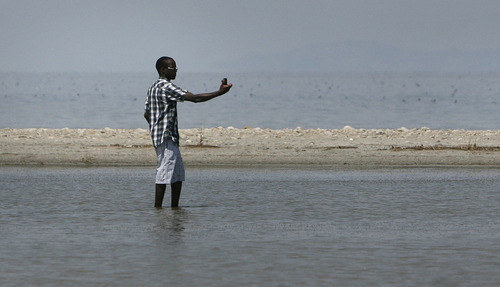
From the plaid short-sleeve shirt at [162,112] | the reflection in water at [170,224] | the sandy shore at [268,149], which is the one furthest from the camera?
the sandy shore at [268,149]

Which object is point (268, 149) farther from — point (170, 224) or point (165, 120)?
point (170, 224)

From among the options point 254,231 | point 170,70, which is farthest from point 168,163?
point 254,231

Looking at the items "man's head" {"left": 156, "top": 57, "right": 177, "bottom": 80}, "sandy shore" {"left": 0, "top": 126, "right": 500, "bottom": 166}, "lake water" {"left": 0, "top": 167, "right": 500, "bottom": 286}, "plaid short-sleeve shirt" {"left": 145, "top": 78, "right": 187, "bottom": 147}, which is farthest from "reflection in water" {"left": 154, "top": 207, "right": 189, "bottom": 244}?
"sandy shore" {"left": 0, "top": 126, "right": 500, "bottom": 166}

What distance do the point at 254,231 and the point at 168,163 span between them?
1.78m

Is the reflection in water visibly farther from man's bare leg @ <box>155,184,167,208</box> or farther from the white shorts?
the white shorts

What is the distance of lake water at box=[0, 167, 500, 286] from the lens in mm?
6789

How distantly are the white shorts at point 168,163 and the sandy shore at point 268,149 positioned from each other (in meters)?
6.38

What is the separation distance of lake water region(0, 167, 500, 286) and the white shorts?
0.38 m

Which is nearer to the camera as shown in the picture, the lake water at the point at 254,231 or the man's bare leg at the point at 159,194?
the lake water at the point at 254,231

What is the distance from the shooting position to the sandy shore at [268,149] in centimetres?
1689

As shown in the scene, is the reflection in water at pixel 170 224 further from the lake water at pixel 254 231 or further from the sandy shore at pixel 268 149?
the sandy shore at pixel 268 149

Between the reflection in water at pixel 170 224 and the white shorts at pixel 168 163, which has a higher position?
the white shorts at pixel 168 163

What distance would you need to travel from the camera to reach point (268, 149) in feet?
62.6

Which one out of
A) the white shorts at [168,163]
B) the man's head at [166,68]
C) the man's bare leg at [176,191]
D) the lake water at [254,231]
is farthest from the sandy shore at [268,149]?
the man's head at [166,68]
